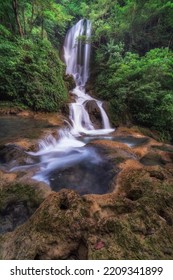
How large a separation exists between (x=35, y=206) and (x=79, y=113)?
911cm

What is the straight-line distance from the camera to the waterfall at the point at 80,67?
1198cm

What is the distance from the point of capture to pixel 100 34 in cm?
1791

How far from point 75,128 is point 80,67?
1106 cm

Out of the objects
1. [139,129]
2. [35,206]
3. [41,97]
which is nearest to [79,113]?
[41,97]

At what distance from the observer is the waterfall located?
12.0 m

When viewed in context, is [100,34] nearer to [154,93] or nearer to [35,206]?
[154,93]

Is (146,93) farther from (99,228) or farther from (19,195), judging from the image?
(99,228)

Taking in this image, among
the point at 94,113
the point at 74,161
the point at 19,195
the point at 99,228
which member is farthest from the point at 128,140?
the point at 99,228

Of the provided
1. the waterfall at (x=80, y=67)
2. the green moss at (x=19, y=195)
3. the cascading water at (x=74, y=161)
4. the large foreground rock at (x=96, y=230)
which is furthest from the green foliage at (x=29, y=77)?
the large foreground rock at (x=96, y=230)

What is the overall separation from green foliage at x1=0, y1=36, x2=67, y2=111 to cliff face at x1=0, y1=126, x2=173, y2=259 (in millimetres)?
7824

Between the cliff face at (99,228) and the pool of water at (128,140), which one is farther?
the pool of water at (128,140)

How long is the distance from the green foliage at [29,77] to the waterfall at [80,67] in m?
1.41

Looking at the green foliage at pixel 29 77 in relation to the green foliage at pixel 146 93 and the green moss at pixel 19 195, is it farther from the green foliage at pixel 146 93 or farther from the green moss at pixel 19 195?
the green moss at pixel 19 195

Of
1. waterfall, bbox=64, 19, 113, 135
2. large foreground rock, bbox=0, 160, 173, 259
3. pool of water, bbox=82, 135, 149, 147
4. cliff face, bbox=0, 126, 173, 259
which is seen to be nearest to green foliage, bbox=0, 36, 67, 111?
waterfall, bbox=64, 19, 113, 135
